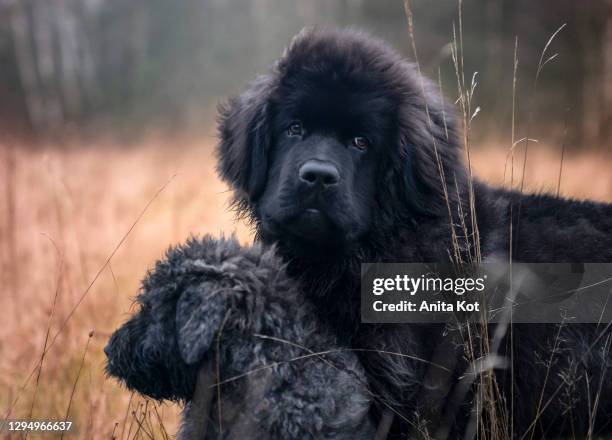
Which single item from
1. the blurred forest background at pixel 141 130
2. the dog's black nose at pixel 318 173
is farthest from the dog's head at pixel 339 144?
the blurred forest background at pixel 141 130

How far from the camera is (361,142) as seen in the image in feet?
10.8

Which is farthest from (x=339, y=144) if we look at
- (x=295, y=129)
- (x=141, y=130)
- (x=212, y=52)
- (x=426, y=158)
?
(x=212, y=52)

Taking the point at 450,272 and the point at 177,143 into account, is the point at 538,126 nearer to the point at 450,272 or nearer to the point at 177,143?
the point at 177,143

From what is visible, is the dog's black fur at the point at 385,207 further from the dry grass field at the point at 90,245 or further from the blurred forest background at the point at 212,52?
the blurred forest background at the point at 212,52

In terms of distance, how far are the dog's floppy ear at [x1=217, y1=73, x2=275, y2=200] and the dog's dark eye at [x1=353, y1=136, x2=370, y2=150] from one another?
0.43 metres

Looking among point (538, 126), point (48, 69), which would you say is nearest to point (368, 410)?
point (538, 126)

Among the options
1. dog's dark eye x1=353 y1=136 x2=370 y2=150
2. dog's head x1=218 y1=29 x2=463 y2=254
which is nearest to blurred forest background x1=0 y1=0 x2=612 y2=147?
dog's head x1=218 y1=29 x2=463 y2=254

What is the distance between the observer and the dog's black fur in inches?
120

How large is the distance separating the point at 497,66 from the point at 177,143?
5.50 metres

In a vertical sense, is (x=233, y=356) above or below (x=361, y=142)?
below

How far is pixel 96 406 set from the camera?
3.42 meters

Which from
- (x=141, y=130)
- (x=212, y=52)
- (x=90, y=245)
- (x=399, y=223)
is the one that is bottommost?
(x=399, y=223)

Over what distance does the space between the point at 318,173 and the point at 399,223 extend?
1.62ft

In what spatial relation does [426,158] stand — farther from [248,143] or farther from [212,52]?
[212,52]
